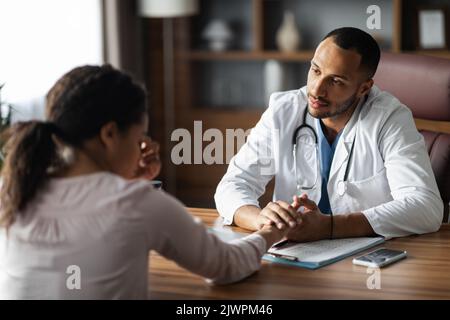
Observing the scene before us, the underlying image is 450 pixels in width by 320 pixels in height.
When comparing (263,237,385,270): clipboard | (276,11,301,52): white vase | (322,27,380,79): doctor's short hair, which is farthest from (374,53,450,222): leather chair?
(276,11,301,52): white vase

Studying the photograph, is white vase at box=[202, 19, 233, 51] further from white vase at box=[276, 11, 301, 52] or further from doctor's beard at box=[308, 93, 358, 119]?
doctor's beard at box=[308, 93, 358, 119]

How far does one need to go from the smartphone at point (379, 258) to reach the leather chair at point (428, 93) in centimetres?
67

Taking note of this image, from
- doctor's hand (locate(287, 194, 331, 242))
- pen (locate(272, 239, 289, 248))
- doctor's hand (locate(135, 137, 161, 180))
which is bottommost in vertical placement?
pen (locate(272, 239, 289, 248))

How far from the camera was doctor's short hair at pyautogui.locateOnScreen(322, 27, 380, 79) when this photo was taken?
2.50 metres

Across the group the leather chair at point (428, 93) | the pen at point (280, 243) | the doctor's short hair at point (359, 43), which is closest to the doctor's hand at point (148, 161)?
the pen at point (280, 243)

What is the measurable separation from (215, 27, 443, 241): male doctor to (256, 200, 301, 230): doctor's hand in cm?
10

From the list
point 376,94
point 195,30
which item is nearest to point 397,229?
point 376,94

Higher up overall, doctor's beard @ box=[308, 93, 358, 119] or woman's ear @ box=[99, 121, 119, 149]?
woman's ear @ box=[99, 121, 119, 149]

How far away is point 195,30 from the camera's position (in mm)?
5285

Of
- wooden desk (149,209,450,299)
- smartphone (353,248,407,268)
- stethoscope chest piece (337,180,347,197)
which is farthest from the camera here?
stethoscope chest piece (337,180,347,197)

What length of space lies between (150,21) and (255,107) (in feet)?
2.85

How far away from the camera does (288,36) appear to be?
16.2ft

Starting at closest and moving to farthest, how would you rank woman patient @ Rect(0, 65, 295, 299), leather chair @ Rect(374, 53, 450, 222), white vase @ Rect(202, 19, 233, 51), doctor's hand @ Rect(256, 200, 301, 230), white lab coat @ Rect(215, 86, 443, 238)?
woman patient @ Rect(0, 65, 295, 299) < doctor's hand @ Rect(256, 200, 301, 230) < white lab coat @ Rect(215, 86, 443, 238) < leather chair @ Rect(374, 53, 450, 222) < white vase @ Rect(202, 19, 233, 51)
